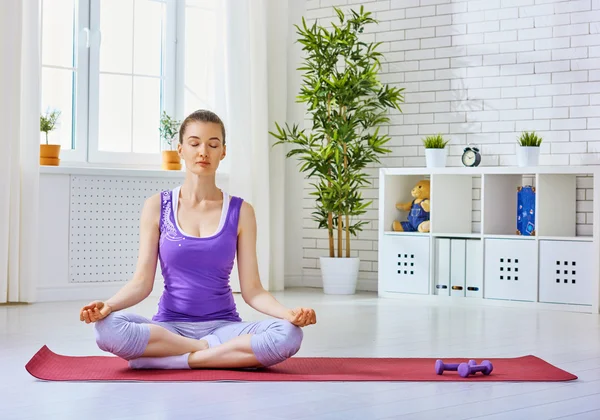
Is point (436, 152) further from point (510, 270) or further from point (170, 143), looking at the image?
point (170, 143)

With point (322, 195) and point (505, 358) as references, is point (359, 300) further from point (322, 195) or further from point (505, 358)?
point (505, 358)

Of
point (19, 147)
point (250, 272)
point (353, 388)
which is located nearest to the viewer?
point (353, 388)

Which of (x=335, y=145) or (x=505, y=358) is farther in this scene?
(x=335, y=145)

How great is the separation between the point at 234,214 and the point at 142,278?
0.39m

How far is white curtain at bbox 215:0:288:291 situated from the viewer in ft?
21.9

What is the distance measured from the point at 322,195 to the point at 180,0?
1.73 m

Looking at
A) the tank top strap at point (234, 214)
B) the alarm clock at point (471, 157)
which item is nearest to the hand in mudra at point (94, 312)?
the tank top strap at point (234, 214)

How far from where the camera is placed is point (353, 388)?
9.98ft

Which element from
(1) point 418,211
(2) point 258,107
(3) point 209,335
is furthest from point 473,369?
(2) point 258,107

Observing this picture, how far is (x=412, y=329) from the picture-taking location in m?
4.77

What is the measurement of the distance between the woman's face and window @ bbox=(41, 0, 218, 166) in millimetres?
3211

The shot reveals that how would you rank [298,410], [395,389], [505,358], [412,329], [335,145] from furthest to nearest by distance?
[335,145], [412,329], [505,358], [395,389], [298,410]

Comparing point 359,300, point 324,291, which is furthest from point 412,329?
point 324,291

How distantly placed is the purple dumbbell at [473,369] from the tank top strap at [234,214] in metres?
0.90
